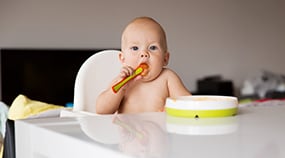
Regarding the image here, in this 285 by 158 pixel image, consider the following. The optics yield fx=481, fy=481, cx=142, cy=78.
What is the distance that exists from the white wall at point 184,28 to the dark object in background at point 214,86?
0.27 feet

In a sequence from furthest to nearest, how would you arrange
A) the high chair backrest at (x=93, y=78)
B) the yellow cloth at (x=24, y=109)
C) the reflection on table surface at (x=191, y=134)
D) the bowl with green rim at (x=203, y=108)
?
the yellow cloth at (x=24, y=109) → the high chair backrest at (x=93, y=78) → the bowl with green rim at (x=203, y=108) → the reflection on table surface at (x=191, y=134)

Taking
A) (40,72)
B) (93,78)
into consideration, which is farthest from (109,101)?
(40,72)

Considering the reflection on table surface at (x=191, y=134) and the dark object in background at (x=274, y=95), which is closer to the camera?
the reflection on table surface at (x=191, y=134)

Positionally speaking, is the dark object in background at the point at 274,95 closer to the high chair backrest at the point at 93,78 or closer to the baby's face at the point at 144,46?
the high chair backrest at the point at 93,78

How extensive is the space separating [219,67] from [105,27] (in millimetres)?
Result: 1333

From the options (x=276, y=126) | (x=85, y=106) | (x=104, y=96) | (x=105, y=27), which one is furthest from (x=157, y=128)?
(x=105, y=27)

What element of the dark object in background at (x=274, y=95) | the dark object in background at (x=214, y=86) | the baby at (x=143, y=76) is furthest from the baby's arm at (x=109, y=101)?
the dark object in background at (x=274, y=95)

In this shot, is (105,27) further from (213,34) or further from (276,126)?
(276,126)

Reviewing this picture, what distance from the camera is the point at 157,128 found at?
1.96 feet

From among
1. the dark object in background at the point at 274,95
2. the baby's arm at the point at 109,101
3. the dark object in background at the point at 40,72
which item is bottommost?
the dark object in background at the point at 274,95

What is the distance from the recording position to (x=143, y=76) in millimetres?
968

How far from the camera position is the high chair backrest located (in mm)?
1136

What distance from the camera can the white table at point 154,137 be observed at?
45 cm

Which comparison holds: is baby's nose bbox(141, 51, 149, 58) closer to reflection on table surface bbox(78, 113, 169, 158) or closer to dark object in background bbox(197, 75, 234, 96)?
reflection on table surface bbox(78, 113, 169, 158)
